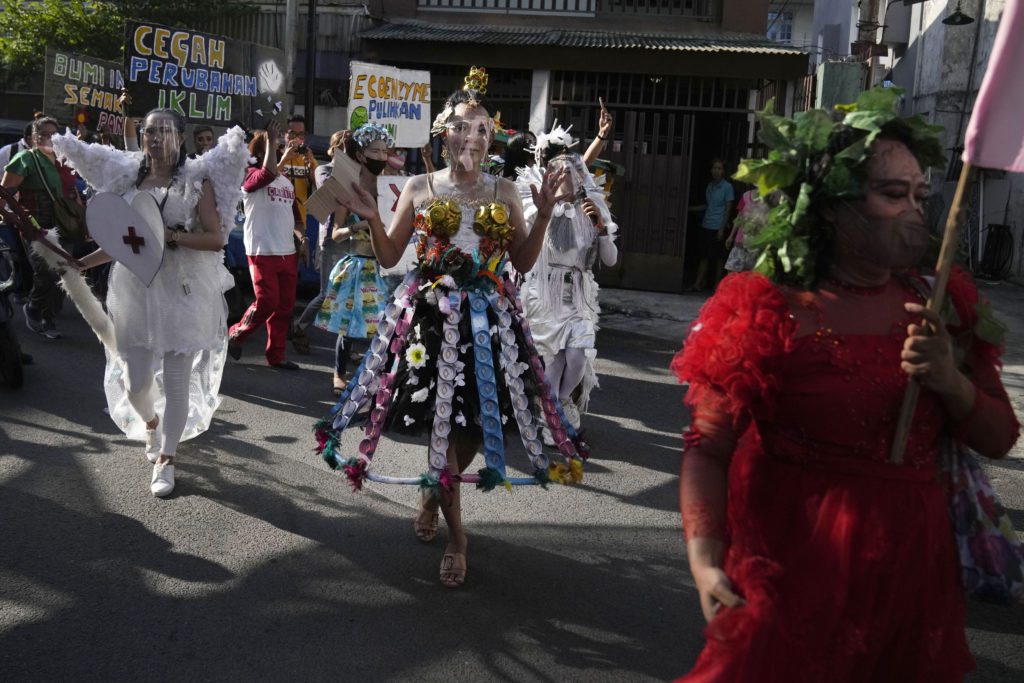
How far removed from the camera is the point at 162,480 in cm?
557

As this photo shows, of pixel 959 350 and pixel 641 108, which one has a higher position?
pixel 641 108

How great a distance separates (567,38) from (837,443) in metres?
14.6

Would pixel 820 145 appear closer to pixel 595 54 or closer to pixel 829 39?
pixel 595 54

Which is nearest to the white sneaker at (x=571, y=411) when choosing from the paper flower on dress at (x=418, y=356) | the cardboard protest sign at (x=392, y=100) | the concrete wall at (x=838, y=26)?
the paper flower on dress at (x=418, y=356)

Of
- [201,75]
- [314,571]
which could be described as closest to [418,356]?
[314,571]

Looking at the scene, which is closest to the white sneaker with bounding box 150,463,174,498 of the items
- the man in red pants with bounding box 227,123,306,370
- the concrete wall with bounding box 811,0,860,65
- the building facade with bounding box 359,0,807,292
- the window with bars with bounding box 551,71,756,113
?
the man in red pants with bounding box 227,123,306,370

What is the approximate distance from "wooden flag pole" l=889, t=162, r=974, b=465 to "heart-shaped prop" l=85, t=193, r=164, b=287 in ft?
13.2

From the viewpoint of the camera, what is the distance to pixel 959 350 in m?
2.48

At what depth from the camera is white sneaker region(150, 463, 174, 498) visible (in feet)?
18.2

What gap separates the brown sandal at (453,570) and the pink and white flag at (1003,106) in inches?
112

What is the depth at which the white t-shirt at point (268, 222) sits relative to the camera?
28.8ft

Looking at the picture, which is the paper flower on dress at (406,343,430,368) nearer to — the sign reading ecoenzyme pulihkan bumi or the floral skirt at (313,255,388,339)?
the floral skirt at (313,255,388,339)

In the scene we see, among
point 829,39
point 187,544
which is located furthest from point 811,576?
point 829,39

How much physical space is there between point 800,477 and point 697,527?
265 mm
